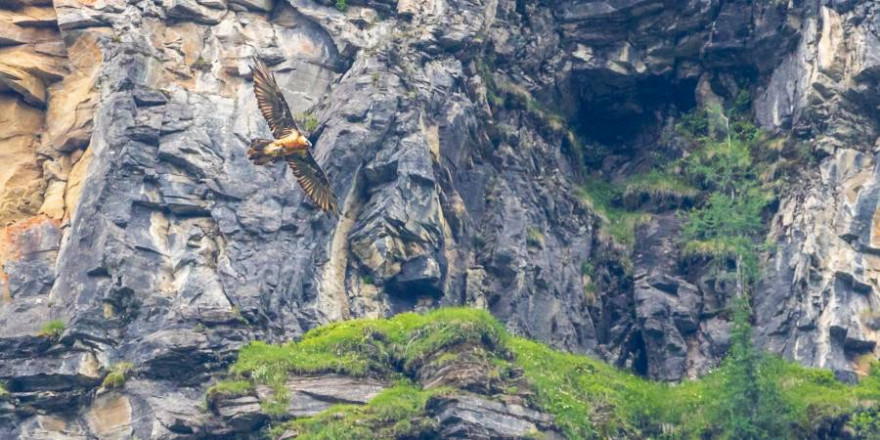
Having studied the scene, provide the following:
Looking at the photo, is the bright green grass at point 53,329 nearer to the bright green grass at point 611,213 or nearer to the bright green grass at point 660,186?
the bright green grass at point 611,213

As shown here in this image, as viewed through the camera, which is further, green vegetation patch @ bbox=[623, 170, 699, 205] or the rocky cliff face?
green vegetation patch @ bbox=[623, 170, 699, 205]

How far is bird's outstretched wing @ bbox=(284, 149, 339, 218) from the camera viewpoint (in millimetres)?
41188

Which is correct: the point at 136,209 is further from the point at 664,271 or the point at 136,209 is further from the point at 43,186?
the point at 664,271

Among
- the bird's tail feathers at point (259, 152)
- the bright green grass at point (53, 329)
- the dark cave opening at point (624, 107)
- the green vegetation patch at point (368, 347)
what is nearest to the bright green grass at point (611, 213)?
the dark cave opening at point (624, 107)

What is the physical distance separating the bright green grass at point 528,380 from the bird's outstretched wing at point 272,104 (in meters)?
3.92

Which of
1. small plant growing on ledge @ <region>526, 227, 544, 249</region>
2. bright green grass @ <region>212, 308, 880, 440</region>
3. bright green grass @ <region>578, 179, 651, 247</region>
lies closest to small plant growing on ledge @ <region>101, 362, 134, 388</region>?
bright green grass @ <region>212, 308, 880, 440</region>

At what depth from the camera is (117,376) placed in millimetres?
41000

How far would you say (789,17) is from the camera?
1950 inches

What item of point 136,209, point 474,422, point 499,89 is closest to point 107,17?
point 136,209

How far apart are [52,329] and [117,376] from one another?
5.57 ft

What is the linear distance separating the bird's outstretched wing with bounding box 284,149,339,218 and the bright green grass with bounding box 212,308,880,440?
234 cm

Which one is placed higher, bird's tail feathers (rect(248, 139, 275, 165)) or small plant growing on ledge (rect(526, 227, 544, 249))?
bird's tail feathers (rect(248, 139, 275, 165))

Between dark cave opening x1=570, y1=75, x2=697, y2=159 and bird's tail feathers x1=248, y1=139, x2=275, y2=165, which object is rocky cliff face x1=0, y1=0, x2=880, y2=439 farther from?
bird's tail feathers x1=248, y1=139, x2=275, y2=165

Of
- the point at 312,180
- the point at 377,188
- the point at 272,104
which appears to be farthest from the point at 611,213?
the point at 272,104
